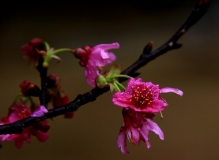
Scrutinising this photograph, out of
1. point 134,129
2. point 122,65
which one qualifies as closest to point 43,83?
point 134,129

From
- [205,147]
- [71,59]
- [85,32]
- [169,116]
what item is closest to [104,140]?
[169,116]

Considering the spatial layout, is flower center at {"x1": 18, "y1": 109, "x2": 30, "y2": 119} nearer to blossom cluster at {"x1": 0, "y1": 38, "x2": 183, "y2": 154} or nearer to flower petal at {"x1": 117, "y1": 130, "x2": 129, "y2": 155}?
blossom cluster at {"x1": 0, "y1": 38, "x2": 183, "y2": 154}

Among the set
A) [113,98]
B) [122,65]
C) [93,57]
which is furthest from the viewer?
[122,65]

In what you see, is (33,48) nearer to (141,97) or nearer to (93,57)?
(93,57)

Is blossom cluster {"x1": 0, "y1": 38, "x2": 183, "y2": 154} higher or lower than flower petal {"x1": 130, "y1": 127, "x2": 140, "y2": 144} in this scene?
higher

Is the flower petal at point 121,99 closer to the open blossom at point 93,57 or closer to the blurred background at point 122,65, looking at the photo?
the open blossom at point 93,57

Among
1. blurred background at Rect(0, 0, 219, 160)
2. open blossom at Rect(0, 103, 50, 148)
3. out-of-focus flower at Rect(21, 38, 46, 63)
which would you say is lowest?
open blossom at Rect(0, 103, 50, 148)

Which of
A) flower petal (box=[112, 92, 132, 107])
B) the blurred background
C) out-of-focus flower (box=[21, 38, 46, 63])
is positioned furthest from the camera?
the blurred background

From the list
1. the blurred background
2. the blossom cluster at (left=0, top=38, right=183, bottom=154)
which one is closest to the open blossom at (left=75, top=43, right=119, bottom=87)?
the blossom cluster at (left=0, top=38, right=183, bottom=154)
